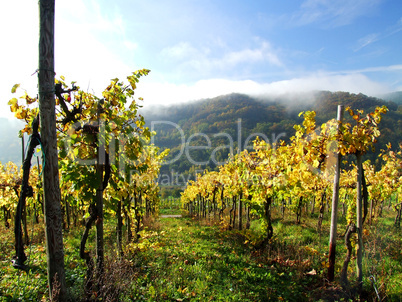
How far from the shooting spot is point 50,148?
93.8 inches

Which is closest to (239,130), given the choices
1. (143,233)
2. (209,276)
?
(143,233)

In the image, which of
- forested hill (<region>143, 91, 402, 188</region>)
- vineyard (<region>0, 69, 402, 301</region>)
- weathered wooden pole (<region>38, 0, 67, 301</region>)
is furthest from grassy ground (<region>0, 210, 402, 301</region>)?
forested hill (<region>143, 91, 402, 188</region>)

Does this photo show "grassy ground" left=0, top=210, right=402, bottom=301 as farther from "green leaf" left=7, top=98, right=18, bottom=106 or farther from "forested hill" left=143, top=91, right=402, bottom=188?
"forested hill" left=143, top=91, right=402, bottom=188

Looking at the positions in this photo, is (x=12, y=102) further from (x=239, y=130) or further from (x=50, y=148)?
(x=239, y=130)

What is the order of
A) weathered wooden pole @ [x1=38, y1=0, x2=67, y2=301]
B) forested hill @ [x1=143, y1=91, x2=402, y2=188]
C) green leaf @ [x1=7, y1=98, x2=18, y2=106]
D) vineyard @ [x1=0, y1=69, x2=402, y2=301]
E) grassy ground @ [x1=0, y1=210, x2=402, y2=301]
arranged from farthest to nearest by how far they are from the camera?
forested hill @ [x1=143, y1=91, x2=402, y2=188]
grassy ground @ [x1=0, y1=210, x2=402, y2=301]
vineyard @ [x1=0, y1=69, x2=402, y2=301]
green leaf @ [x1=7, y1=98, x2=18, y2=106]
weathered wooden pole @ [x1=38, y1=0, x2=67, y2=301]

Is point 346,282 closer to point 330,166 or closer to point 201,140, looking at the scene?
point 330,166

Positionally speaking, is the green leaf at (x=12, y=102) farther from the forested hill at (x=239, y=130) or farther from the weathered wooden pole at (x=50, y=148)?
the forested hill at (x=239, y=130)

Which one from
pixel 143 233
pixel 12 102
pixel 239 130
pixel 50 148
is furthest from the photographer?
pixel 239 130

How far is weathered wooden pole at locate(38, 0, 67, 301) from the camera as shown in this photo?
90.7 inches

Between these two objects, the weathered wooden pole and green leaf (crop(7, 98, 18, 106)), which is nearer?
the weathered wooden pole

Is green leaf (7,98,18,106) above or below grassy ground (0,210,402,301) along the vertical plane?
above

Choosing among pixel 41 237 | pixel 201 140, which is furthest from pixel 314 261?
pixel 201 140

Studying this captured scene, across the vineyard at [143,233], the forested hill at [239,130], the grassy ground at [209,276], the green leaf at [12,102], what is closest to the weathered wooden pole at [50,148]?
the vineyard at [143,233]

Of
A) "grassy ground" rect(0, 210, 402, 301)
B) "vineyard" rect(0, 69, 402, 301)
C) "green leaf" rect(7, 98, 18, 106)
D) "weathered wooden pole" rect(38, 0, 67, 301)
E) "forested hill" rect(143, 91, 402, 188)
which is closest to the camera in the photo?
"weathered wooden pole" rect(38, 0, 67, 301)
